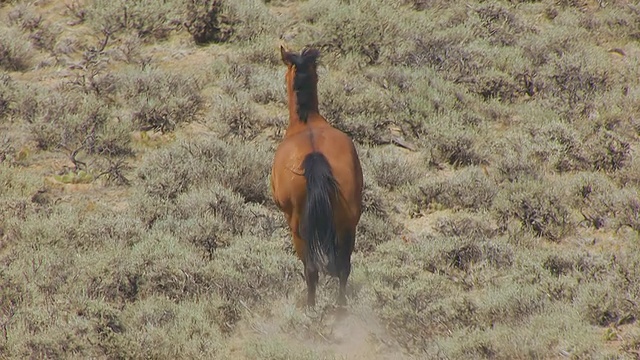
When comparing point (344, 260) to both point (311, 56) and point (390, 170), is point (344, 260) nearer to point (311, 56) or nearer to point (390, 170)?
point (311, 56)

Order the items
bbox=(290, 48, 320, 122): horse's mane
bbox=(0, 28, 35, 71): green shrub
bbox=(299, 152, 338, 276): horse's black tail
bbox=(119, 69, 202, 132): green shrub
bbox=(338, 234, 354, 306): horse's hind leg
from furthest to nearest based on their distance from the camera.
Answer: bbox=(0, 28, 35, 71): green shrub → bbox=(119, 69, 202, 132): green shrub → bbox=(290, 48, 320, 122): horse's mane → bbox=(338, 234, 354, 306): horse's hind leg → bbox=(299, 152, 338, 276): horse's black tail

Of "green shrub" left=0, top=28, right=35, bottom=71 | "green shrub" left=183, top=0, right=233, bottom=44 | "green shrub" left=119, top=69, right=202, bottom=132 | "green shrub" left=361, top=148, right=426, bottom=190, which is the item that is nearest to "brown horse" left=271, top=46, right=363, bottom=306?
"green shrub" left=361, top=148, right=426, bottom=190

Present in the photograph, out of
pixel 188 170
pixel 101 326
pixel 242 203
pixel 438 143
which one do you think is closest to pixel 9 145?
pixel 188 170

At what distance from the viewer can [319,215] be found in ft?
20.7

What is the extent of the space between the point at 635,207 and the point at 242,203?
3914 mm

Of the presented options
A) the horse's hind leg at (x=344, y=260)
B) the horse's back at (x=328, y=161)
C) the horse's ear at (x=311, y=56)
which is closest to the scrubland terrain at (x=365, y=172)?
the horse's hind leg at (x=344, y=260)

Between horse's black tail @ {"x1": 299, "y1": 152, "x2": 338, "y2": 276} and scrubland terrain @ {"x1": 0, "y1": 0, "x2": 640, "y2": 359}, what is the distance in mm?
493

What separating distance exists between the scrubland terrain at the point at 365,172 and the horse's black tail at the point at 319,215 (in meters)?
0.49

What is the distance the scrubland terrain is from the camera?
6.48 meters

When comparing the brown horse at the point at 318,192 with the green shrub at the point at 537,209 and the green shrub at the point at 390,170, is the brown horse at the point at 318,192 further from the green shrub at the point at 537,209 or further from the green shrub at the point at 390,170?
the green shrub at the point at 390,170

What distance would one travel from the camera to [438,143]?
10172mm

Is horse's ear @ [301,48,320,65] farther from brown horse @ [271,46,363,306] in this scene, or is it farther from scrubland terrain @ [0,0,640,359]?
scrubland terrain @ [0,0,640,359]

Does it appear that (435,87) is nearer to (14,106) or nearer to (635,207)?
(635,207)

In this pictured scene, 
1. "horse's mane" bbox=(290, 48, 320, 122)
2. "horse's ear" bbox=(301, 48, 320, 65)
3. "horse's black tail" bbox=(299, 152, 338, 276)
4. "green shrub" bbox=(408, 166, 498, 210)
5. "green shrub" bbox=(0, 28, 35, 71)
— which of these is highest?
"horse's ear" bbox=(301, 48, 320, 65)
